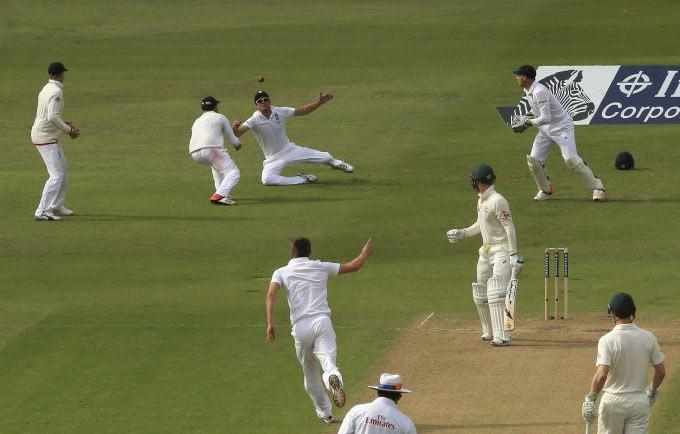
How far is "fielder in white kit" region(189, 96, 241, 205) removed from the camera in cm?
2567

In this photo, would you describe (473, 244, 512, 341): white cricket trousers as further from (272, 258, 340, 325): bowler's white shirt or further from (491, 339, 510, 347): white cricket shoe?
(272, 258, 340, 325): bowler's white shirt

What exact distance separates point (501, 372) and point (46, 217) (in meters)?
10.7

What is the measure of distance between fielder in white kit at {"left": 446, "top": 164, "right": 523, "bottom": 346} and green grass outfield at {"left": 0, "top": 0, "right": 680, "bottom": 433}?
1.29 meters

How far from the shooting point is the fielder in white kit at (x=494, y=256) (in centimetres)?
1753

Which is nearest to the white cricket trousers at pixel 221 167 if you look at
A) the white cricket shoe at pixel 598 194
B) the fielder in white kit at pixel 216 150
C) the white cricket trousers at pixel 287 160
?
the fielder in white kit at pixel 216 150

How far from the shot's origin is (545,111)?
2442 cm

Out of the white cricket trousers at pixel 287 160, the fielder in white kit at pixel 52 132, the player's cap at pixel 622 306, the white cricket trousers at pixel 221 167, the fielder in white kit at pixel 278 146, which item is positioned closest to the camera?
the player's cap at pixel 622 306

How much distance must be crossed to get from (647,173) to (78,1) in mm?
23872

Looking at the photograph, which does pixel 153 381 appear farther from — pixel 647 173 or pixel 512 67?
pixel 512 67

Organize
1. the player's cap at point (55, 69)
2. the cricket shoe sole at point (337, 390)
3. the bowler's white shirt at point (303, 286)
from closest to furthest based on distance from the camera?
1. the cricket shoe sole at point (337, 390)
2. the bowler's white shirt at point (303, 286)
3. the player's cap at point (55, 69)

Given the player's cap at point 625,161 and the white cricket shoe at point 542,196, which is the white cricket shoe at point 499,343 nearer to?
the white cricket shoe at point 542,196

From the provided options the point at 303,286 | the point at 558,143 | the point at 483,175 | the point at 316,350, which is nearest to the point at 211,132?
the point at 558,143

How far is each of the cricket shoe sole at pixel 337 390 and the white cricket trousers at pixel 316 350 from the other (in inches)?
11.1

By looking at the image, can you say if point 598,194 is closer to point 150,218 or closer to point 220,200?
point 220,200
